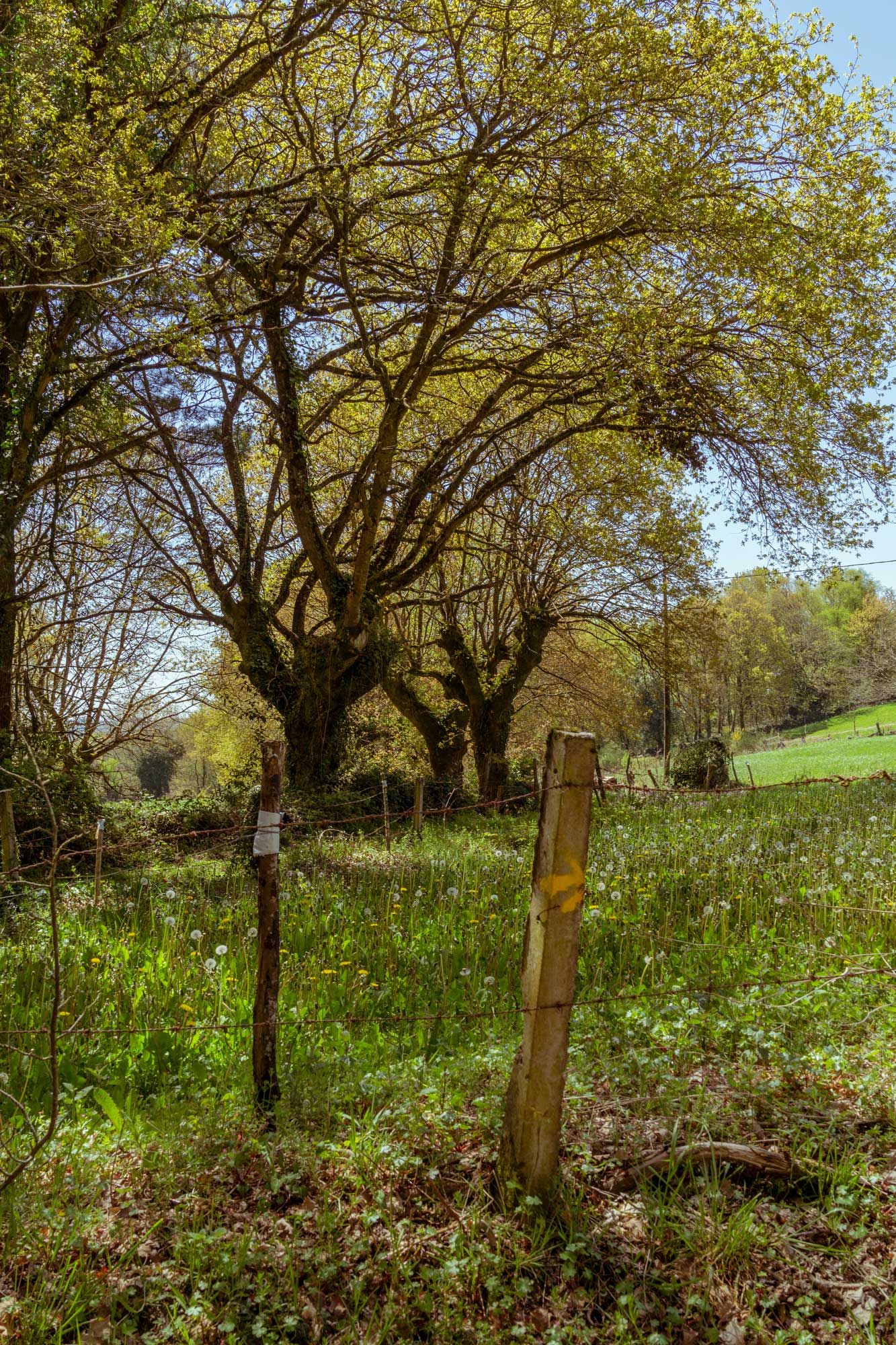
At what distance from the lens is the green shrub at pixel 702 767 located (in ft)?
69.6

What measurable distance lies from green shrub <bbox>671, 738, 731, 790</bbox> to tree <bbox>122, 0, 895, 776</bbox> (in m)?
8.85

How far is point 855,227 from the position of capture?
9836mm

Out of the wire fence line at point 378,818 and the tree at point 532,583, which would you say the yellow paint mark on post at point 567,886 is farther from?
the tree at point 532,583

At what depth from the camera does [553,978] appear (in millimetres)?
2924

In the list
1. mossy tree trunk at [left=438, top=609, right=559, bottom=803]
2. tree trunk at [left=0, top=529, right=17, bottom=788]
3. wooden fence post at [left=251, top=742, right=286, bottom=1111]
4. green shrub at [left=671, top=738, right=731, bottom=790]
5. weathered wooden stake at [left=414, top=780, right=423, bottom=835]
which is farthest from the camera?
green shrub at [left=671, top=738, right=731, bottom=790]

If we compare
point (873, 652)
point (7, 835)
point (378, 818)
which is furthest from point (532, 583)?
point (873, 652)

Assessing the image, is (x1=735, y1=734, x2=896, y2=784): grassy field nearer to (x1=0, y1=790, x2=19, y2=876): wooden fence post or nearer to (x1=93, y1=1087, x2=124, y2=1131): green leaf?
(x1=0, y1=790, x2=19, y2=876): wooden fence post

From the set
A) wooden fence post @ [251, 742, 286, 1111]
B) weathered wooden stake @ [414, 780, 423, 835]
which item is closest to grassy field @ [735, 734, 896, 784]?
weathered wooden stake @ [414, 780, 423, 835]

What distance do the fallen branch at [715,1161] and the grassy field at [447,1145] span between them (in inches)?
1.7

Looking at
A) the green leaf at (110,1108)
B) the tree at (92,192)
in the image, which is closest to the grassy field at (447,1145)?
the green leaf at (110,1108)

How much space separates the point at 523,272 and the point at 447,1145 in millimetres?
10351

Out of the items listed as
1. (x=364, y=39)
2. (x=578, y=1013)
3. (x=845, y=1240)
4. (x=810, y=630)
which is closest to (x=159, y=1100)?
(x=578, y=1013)

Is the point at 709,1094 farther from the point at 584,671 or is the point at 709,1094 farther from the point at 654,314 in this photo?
the point at 584,671

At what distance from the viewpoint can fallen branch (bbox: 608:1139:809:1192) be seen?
10.0ft
